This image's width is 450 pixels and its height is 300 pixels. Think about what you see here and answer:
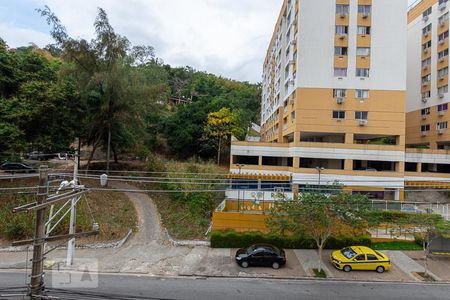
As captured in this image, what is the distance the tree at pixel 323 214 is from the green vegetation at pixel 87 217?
11592 mm

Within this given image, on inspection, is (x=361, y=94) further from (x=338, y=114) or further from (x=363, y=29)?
(x=363, y=29)

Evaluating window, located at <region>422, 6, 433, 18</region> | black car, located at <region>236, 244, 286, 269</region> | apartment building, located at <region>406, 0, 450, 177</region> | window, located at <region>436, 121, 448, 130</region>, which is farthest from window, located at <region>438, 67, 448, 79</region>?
black car, located at <region>236, 244, 286, 269</region>

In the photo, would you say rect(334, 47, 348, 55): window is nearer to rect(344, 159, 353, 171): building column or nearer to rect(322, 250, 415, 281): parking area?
rect(344, 159, 353, 171): building column

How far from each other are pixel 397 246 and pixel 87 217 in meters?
22.1

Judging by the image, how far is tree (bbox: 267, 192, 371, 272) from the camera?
1608cm

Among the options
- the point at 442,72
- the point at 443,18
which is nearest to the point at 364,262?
the point at 442,72

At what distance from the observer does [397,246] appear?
19438mm

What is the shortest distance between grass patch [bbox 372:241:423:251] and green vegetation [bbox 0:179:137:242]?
57.3 ft

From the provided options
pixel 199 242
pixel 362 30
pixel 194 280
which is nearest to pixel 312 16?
pixel 362 30

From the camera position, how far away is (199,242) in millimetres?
19609

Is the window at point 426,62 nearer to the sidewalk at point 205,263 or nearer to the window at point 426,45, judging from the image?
the window at point 426,45

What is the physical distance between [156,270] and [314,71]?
2371cm

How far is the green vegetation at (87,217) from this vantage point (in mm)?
19250

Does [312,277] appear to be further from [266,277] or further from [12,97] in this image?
[12,97]
